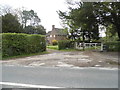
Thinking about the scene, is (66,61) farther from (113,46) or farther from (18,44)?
(113,46)

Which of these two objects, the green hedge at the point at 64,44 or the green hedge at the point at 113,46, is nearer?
the green hedge at the point at 113,46

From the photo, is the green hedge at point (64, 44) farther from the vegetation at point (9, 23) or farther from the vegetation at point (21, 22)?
the vegetation at point (9, 23)

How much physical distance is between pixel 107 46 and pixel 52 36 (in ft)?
83.3

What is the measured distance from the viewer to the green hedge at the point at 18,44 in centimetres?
1137

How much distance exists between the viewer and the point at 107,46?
669 inches

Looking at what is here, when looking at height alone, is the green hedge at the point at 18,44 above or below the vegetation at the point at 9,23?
below

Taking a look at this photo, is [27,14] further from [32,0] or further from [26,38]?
[32,0]

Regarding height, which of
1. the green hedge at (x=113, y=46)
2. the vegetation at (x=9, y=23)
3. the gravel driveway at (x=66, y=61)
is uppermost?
the vegetation at (x=9, y=23)

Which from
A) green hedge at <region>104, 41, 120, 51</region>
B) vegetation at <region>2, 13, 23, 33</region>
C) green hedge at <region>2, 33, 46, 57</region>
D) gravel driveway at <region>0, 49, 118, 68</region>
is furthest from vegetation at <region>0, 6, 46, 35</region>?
green hedge at <region>104, 41, 120, 51</region>

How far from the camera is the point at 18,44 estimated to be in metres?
12.4

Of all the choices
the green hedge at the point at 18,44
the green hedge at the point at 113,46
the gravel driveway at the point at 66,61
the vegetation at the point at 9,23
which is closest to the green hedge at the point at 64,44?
the green hedge at the point at 18,44

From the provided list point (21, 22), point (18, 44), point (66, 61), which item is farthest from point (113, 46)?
point (21, 22)

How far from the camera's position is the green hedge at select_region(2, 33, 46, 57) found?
448 inches

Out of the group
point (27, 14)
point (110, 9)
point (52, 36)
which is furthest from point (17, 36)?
point (52, 36)
